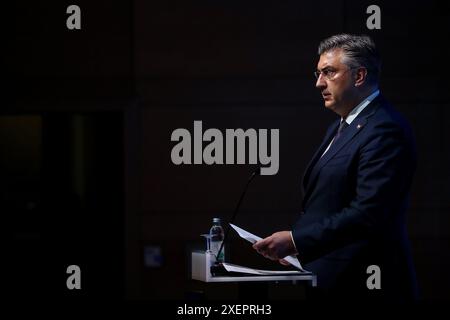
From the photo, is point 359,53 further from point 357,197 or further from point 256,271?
point 256,271

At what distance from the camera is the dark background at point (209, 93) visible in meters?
5.37

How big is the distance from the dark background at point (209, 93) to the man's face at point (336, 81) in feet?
8.46

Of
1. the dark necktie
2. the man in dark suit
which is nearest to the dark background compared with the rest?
the dark necktie

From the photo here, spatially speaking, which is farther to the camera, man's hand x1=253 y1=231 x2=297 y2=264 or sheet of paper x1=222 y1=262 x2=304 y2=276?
sheet of paper x1=222 y1=262 x2=304 y2=276

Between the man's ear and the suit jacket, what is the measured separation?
0.10 meters

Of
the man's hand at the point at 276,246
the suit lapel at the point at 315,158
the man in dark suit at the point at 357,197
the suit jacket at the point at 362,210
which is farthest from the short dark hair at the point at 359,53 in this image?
the man's hand at the point at 276,246

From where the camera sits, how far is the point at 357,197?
→ 8.25ft

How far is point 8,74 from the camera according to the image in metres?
5.57

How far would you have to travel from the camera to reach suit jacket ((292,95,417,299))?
2.49 metres

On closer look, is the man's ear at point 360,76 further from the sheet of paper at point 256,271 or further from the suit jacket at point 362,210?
the sheet of paper at point 256,271

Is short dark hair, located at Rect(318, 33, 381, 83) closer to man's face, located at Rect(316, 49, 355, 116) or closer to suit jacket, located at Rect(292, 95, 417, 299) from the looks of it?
man's face, located at Rect(316, 49, 355, 116)

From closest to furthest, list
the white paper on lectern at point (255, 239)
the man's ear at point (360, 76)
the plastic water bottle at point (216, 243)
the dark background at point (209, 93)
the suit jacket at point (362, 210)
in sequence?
1. the suit jacket at point (362, 210)
2. the white paper on lectern at point (255, 239)
3. the man's ear at point (360, 76)
4. the plastic water bottle at point (216, 243)
5. the dark background at point (209, 93)

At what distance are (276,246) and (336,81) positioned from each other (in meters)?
0.71

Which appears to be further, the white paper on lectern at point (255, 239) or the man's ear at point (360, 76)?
the man's ear at point (360, 76)
